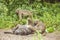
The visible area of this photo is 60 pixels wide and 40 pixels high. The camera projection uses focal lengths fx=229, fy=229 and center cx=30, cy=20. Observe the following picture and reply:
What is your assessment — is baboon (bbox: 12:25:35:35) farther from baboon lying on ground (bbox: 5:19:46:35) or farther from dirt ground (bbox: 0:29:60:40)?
dirt ground (bbox: 0:29:60:40)

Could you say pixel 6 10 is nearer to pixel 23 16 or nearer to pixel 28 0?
pixel 23 16

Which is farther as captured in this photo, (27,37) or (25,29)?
(25,29)

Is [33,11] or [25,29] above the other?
[25,29]

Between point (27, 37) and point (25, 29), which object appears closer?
point (27, 37)

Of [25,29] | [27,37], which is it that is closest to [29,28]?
[25,29]

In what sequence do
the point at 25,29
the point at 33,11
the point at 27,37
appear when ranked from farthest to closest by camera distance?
the point at 33,11 → the point at 25,29 → the point at 27,37

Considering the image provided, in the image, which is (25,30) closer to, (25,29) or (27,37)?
(25,29)

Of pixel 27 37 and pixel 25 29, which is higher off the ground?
pixel 25 29

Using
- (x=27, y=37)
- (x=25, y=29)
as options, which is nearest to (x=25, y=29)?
(x=25, y=29)

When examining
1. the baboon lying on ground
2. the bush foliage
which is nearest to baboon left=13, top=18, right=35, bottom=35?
the baboon lying on ground

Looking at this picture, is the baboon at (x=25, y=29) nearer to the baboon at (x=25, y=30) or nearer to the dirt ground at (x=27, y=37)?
the baboon at (x=25, y=30)

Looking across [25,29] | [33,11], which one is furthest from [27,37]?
[33,11]

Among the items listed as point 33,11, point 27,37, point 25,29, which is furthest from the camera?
point 33,11

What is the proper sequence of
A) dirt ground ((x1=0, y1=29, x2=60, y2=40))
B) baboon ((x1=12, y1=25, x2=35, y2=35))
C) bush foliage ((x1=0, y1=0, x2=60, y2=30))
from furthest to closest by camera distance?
→ 1. bush foliage ((x1=0, y1=0, x2=60, y2=30))
2. baboon ((x1=12, y1=25, x2=35, y2=35))
3. dirt ground ((x1=0, y1=29, x2=60, y2=40))
